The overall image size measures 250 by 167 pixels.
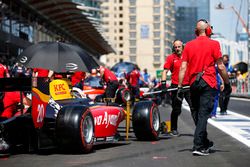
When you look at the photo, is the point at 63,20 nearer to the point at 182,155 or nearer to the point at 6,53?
the point at 6,53

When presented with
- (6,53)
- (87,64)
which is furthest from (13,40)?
(87,64)

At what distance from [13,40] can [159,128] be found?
94.8ft

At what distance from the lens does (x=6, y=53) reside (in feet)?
123

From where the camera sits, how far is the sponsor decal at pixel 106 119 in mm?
10197

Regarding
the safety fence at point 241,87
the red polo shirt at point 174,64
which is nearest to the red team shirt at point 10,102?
the red polo shirt at point 174,64

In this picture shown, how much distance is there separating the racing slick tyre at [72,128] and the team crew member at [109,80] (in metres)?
9.07

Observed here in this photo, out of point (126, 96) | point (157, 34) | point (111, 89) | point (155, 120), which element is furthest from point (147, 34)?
point (155, 120)

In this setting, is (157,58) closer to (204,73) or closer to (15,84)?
(15,84)

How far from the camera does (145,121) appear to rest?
11.2 metres

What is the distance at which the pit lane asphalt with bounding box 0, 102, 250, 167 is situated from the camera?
27.7 feet

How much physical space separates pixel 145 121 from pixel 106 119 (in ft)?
3.12

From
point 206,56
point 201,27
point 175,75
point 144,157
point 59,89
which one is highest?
point 201,27

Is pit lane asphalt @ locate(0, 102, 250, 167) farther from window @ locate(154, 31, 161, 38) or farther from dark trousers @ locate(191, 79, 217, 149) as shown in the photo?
window @ locate(154, 31, 161, 38)

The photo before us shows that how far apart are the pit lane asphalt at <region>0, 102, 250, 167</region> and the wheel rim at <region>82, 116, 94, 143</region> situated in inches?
9.7
